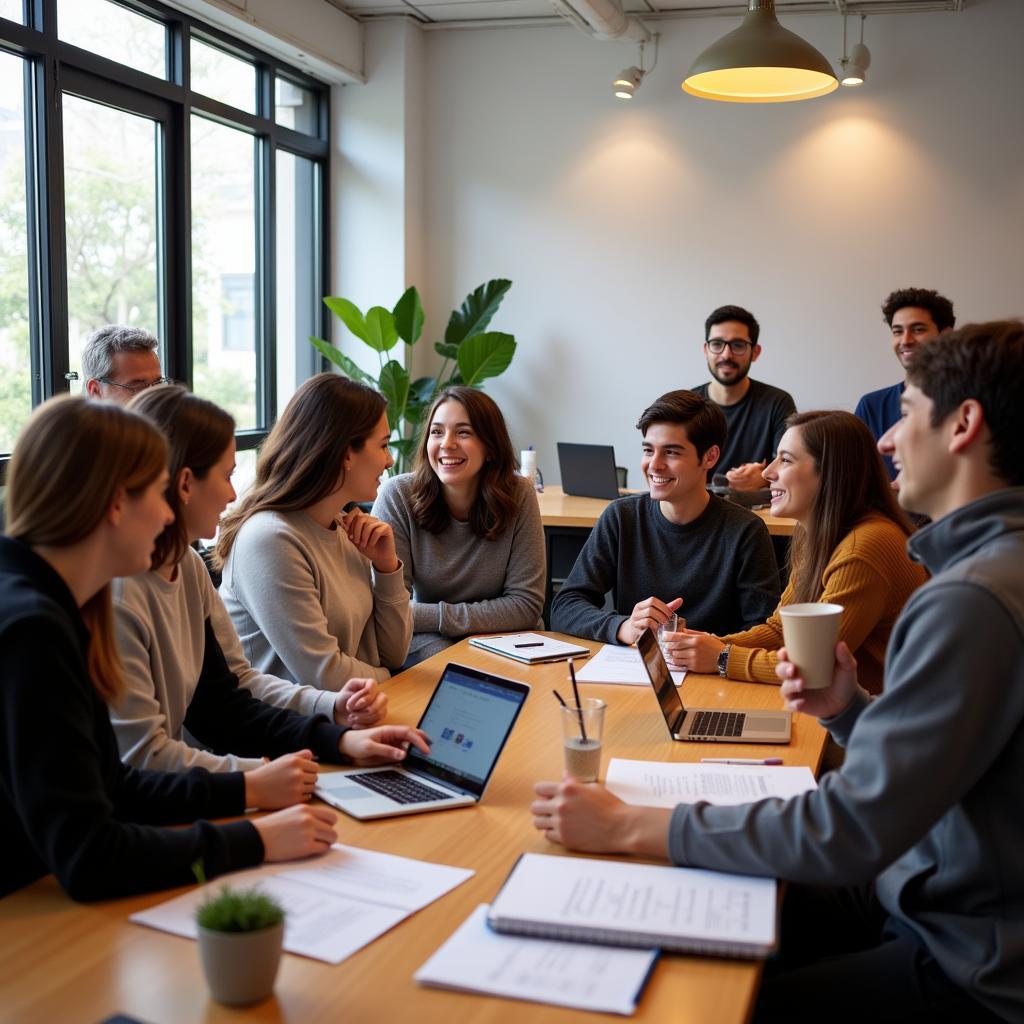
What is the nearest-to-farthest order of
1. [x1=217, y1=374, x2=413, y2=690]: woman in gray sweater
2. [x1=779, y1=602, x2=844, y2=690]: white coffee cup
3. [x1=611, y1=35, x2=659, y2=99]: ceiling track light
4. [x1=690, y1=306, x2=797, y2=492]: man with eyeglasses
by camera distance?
[x1=779, y1=602, x2=844, y2=690]: white coffee cup → [x1=217, y1=374, x2=413, y2=690]: woman in gray sweater → [x1=690, y1=306, x2=797, y2=492]: man with eyeglasses → [x1=611, y1=35, x2=659, y2=99]: ceiling track light

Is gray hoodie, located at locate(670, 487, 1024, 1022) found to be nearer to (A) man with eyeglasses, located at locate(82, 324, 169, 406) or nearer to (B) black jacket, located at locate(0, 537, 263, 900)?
(B) black jacket, located at locate(0, 537, 263, 900)

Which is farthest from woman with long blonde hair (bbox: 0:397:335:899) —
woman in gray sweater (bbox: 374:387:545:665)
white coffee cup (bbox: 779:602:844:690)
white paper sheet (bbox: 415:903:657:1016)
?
woman in gray sweater (bbox: 374:387:545:665)

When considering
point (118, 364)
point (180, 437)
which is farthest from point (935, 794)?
point (118, 364)

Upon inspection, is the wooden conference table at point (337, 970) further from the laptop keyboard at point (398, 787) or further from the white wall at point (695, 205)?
the white wall at point (695, 205)

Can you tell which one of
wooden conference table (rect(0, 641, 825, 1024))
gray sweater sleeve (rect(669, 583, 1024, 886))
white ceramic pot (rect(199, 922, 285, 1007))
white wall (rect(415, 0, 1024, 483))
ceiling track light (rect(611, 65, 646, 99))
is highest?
ceiling track light (rect(611, 65, 646, 99))

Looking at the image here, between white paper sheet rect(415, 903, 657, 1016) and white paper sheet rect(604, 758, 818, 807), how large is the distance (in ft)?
1.57

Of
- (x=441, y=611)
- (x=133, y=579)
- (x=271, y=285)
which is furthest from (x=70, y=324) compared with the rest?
(x=133, y=579)

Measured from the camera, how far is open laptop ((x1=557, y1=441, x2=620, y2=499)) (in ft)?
16.3

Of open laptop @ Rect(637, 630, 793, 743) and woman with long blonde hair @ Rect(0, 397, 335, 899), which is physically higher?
woman with long blonde hair @ Rect(0, 397, 335, 899)

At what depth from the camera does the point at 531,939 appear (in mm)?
1334

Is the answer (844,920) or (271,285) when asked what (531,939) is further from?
(271,285)

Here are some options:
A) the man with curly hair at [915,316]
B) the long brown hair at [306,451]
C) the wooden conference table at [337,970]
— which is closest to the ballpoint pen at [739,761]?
the wooden conference table at [337,970]

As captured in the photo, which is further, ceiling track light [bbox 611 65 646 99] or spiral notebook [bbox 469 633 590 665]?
ceiling track light [bbox 611 65 646 99]

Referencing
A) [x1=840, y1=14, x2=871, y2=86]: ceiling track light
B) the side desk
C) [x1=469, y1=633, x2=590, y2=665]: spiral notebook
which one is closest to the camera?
[x1=469, y1=633, x2=590, y2=665]: spiral notebook
